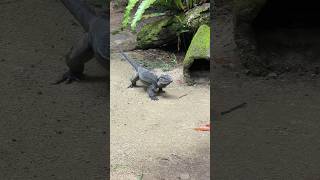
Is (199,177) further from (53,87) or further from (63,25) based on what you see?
(63,25)

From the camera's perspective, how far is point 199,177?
3225 mm

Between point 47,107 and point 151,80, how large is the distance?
4.07 feet

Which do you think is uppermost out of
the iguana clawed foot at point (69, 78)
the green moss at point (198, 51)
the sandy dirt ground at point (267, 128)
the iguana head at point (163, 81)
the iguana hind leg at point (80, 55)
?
the iguana hind leg at point (80, 55)

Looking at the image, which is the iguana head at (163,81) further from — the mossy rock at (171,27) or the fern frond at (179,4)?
the fern frond at (179,4)

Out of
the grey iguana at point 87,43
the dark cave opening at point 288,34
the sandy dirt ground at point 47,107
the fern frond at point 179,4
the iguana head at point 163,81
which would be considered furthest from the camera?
the fern frond at point 179,4

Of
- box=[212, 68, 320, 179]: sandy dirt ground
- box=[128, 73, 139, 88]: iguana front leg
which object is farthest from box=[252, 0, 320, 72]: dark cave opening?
box=[128, 73, 139, 88]: iguana front leg

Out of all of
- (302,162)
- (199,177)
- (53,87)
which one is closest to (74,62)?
(53,87)

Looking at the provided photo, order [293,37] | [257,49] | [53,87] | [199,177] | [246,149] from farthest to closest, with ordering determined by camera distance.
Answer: [293,37], [257,49], [53,87], [246,149], [199,177]

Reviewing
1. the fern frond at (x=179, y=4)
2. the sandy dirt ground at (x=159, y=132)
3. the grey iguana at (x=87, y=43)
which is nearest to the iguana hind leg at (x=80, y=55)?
the grey iguana at (x=87, y=43)

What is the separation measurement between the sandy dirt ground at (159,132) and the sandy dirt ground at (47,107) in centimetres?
22

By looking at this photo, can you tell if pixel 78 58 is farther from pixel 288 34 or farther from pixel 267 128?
pixel 288 34

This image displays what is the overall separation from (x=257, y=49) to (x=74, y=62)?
1.53 meters

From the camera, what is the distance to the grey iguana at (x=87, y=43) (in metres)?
3.93

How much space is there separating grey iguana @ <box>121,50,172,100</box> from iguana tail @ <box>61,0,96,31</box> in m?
0.74
